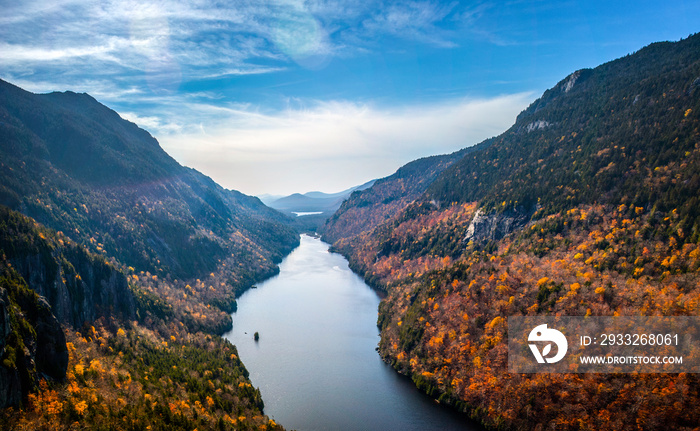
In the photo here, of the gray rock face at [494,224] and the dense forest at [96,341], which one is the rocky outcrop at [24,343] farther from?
the gray rock face at [494,224]

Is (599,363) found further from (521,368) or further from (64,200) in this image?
(64,200)

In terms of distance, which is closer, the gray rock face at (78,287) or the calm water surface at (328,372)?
the calm water surface at (328,372)

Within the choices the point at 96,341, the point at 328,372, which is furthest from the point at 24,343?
the point at 328,372

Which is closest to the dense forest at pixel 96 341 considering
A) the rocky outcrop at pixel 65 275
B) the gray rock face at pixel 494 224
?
the rocky outcrop at pixel 65 275

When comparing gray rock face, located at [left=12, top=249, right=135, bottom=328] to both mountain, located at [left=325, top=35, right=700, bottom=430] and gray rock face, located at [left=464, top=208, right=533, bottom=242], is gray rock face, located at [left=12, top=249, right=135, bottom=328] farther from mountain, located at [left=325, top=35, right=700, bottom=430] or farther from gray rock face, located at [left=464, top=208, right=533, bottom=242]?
gray rock face, located at [left=464, top=208, right=533, bottom=242]

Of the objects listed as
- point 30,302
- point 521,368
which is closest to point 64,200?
point 30,302
